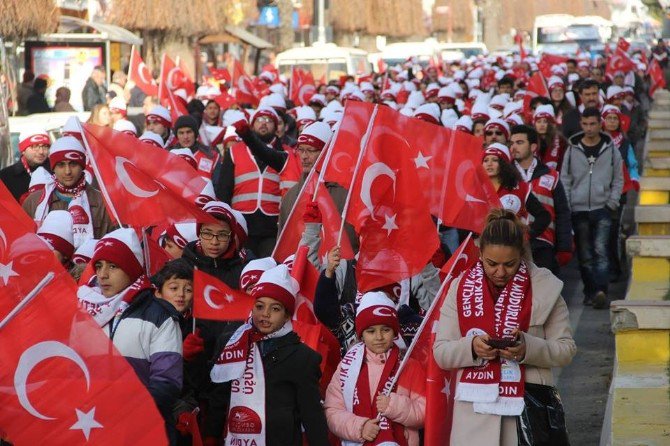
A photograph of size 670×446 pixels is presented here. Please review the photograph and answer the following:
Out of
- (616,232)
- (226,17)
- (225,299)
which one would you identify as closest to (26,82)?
(616,232)

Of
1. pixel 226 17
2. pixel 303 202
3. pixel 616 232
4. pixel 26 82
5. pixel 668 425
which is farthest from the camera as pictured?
pixel 226 17

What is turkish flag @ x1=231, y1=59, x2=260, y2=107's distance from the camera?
23109 mm

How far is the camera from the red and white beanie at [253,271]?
7.19 meters

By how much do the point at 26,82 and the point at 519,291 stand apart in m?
20.4

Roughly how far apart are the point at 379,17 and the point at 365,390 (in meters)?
64.4

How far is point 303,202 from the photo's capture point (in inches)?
359

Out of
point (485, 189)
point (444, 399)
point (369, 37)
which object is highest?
point (485, 189)

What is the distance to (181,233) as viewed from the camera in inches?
349

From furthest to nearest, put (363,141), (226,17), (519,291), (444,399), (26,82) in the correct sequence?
1. (226,17)
2. (26,82)
3. (363,141)
4. (444,399)
5. (519,291)

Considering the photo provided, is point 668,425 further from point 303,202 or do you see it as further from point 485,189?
point 303,202

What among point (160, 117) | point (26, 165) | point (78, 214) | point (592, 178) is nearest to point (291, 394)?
point (78, 214)

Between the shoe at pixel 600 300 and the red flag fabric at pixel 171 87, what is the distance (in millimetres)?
6431

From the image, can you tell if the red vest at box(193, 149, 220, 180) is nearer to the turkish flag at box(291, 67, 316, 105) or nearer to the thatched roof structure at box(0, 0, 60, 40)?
the thatched roof structure at box(0, 0, 60, 40)

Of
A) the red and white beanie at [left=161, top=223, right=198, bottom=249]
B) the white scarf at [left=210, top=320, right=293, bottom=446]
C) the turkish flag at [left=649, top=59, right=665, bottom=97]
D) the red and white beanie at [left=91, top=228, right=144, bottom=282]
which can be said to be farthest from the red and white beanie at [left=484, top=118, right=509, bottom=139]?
the turkish flag at [left=649, top=59, right=665, bottom=97]
